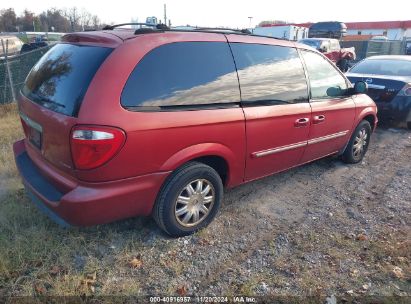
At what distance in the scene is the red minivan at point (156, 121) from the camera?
98.8 inches

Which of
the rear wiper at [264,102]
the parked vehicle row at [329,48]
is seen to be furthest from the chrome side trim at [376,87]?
the parked vehicle row at [329,48]

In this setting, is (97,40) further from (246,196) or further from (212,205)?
(246,196)

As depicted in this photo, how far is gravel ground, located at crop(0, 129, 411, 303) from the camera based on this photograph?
2.69 metres

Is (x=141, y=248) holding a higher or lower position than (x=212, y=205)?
lower

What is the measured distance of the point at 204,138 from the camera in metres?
2.99

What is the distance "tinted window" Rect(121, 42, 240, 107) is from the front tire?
2.09 feet

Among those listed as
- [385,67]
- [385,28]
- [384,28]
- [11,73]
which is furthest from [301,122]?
[384,28]

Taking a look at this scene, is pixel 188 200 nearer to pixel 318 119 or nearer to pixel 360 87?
pixel 318 119

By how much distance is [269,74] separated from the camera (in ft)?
11.8

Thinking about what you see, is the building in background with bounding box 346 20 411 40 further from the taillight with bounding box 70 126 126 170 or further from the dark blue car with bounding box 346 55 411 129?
the taillight with bounding box 70 126 126 170

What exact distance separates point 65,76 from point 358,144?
14.5ft

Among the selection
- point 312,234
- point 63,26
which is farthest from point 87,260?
point 63,26

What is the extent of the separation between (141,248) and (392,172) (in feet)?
13.4

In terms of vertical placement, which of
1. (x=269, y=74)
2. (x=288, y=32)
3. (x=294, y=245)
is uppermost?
(x=288, y=32)
